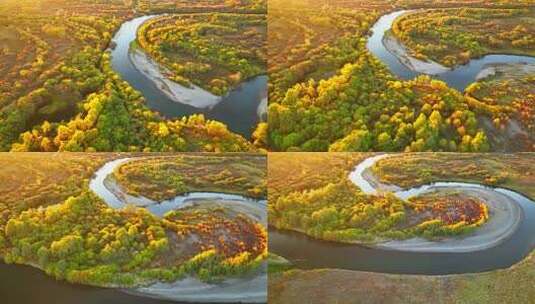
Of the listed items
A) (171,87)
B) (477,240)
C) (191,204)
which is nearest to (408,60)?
(477,240)

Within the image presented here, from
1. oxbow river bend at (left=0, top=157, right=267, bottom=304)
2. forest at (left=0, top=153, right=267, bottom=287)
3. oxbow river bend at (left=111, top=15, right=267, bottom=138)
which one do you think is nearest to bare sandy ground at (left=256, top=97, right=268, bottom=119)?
oxbow river bend at (left=111, top=15, right=267, bottom=138)

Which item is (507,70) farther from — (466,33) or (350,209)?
(350,209)

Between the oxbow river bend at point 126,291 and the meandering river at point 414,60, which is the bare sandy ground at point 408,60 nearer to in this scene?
the meandering river at point 414,60

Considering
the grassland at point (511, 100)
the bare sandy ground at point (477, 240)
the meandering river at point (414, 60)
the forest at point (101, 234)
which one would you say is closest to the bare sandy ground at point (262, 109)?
the forest at point (101, 234)

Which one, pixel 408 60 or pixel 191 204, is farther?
pixel 408 60

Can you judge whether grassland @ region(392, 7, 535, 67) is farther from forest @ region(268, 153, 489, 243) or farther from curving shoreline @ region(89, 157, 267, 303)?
curving shoreline @ region(89, 157, 267, 303)

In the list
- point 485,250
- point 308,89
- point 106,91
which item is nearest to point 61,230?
point 106,91

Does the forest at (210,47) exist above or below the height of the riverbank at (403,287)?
above
